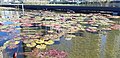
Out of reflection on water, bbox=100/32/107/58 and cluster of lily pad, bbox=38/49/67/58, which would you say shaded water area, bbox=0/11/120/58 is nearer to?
reflection on water, bbox=100/32/107/58

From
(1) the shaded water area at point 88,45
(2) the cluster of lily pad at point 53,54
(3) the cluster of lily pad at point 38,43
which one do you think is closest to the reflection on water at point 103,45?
(1) the shaded water area at point 88,45

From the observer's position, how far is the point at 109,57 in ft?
24.0

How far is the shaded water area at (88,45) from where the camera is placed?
7.66 meters

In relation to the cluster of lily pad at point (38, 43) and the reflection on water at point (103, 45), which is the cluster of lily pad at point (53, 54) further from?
the reflection on water at point (103, 45)

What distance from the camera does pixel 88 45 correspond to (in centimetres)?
892

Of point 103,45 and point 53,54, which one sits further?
point 103,45

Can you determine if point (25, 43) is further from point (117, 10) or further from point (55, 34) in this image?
point (117, 10)

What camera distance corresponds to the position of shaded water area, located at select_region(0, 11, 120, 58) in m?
7.66

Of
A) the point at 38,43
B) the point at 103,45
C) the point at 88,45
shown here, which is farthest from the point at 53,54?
the point at 103,45

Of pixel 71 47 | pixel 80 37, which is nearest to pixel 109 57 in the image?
pixel 71 47

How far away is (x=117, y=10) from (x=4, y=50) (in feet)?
49.8

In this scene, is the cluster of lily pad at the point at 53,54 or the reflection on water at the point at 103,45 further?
the reflection on water at the point at 103,45

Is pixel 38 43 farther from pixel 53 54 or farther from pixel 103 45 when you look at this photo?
pixel 103 45

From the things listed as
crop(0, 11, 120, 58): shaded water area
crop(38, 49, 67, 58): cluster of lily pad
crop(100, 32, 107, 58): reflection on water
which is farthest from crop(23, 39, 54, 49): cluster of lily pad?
crop(100, 32, 107, 58): reflection on water
